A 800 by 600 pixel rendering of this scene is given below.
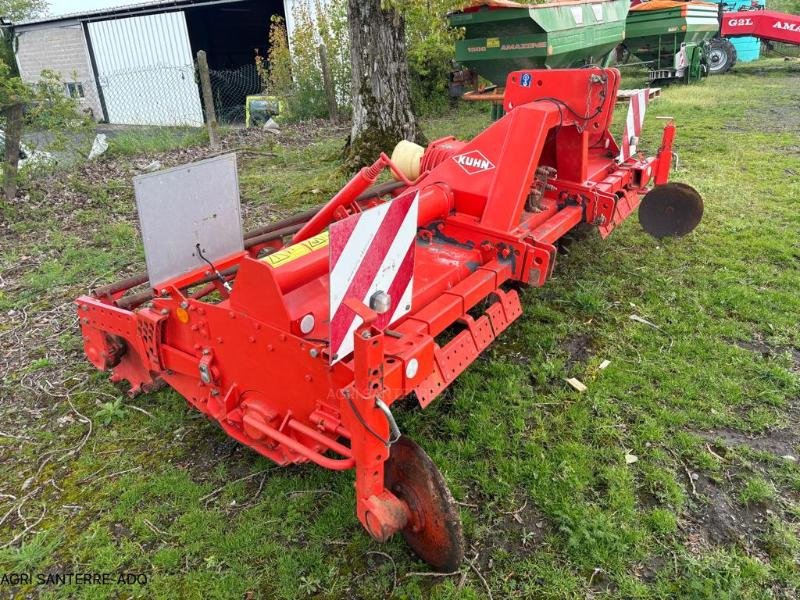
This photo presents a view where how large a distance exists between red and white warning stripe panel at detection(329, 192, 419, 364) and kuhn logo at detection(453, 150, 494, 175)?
1.43 metres

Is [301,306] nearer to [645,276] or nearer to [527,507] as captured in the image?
[527,507]

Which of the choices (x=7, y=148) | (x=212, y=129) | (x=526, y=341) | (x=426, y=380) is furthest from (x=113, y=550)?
(x=212, y=129)

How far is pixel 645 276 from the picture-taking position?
473 centimetres

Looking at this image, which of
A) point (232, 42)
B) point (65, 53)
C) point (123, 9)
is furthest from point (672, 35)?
point (65, 53)

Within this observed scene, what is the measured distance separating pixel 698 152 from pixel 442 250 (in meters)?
6.58

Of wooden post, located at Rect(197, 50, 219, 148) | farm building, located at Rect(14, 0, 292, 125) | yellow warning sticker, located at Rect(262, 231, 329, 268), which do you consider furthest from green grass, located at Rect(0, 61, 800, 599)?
farm building, located at Rect(14, 0, 292, 125)

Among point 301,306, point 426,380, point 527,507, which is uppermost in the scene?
point 301,306

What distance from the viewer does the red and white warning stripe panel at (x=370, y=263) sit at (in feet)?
6.32

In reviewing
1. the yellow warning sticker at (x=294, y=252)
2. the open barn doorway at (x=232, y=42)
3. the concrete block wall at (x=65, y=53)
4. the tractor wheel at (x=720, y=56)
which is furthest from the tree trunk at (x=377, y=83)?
the concrete block wall at (x=65, y=53)

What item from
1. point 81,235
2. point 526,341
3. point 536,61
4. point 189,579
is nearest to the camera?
point 189,579

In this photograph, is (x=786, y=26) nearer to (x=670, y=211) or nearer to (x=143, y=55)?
(x=670, y=211)

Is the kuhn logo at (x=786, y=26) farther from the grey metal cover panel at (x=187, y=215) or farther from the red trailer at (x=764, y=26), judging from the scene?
the grey metal cover panel at (x=187, y=215)

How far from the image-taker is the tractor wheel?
16.7m

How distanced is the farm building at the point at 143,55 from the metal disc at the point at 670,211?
12262 mm
